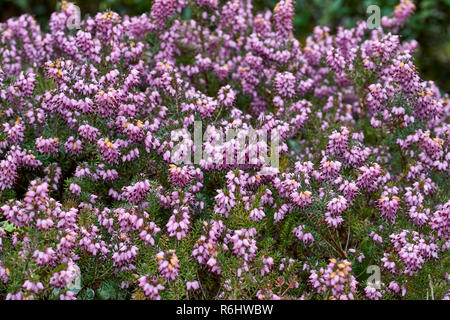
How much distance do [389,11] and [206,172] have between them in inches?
221

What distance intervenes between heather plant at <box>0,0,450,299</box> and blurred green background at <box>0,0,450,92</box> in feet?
11.4

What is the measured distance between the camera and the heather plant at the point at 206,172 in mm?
3707

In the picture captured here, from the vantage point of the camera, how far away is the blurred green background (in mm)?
9086

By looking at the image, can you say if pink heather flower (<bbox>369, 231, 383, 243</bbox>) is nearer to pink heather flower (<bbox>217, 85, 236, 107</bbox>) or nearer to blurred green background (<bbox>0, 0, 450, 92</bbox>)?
pink heather flower (<bbox>217, 85, 236, 107</bbox>)

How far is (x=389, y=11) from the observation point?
894 cm

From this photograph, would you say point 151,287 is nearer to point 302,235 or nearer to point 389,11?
point 302,235

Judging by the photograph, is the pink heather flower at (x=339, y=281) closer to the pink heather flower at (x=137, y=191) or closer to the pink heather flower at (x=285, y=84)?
the pink heather flower at (x=137, y=191)

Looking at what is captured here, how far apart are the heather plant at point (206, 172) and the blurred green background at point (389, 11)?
348 centimetres

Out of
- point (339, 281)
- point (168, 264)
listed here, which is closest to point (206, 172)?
point (168, 264)

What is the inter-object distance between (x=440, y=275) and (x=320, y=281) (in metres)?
0.96

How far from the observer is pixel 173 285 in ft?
11.8

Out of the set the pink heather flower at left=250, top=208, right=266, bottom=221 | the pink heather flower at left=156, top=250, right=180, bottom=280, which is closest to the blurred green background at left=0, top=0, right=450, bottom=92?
the pink heather flower at left=250, top=208, right=266, bottom=221

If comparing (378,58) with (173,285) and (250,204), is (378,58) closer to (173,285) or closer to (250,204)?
(250,204)
